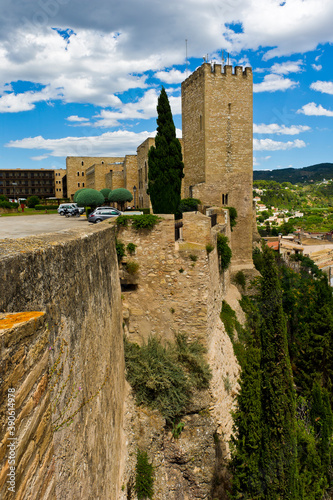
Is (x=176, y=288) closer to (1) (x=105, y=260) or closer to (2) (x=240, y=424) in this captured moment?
(1) (x=105, y=260)

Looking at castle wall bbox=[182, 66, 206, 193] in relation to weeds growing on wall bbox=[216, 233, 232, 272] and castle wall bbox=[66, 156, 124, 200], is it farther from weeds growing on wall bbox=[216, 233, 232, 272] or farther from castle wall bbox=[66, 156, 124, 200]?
castle wall bbox=[66, 156, 124, 200]

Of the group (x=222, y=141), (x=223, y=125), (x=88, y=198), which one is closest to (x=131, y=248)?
(x=88, y=198)

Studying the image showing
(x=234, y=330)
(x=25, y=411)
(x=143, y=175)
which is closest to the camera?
(x=25, y=411)

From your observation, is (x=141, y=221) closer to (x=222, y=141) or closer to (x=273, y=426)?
(x=273, y=426)

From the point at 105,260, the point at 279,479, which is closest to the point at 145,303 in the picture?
the point at 105,260

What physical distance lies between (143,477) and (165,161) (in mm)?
14016

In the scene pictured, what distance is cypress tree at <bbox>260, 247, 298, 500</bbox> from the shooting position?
872 centimetres

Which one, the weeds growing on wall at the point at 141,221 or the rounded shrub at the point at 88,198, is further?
the rounded shrub at the point at 88,198

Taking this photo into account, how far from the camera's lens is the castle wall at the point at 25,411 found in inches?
72.7

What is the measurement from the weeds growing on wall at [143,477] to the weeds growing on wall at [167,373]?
1100mm

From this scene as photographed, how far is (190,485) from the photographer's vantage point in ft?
26.8

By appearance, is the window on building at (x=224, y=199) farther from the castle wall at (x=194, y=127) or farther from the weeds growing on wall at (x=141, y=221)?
the weeds growing on wall at (x=141, y=221)

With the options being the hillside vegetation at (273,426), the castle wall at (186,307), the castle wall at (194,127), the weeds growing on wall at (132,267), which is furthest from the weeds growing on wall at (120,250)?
the castle wall at (194,127)

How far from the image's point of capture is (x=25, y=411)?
2.06 meters
